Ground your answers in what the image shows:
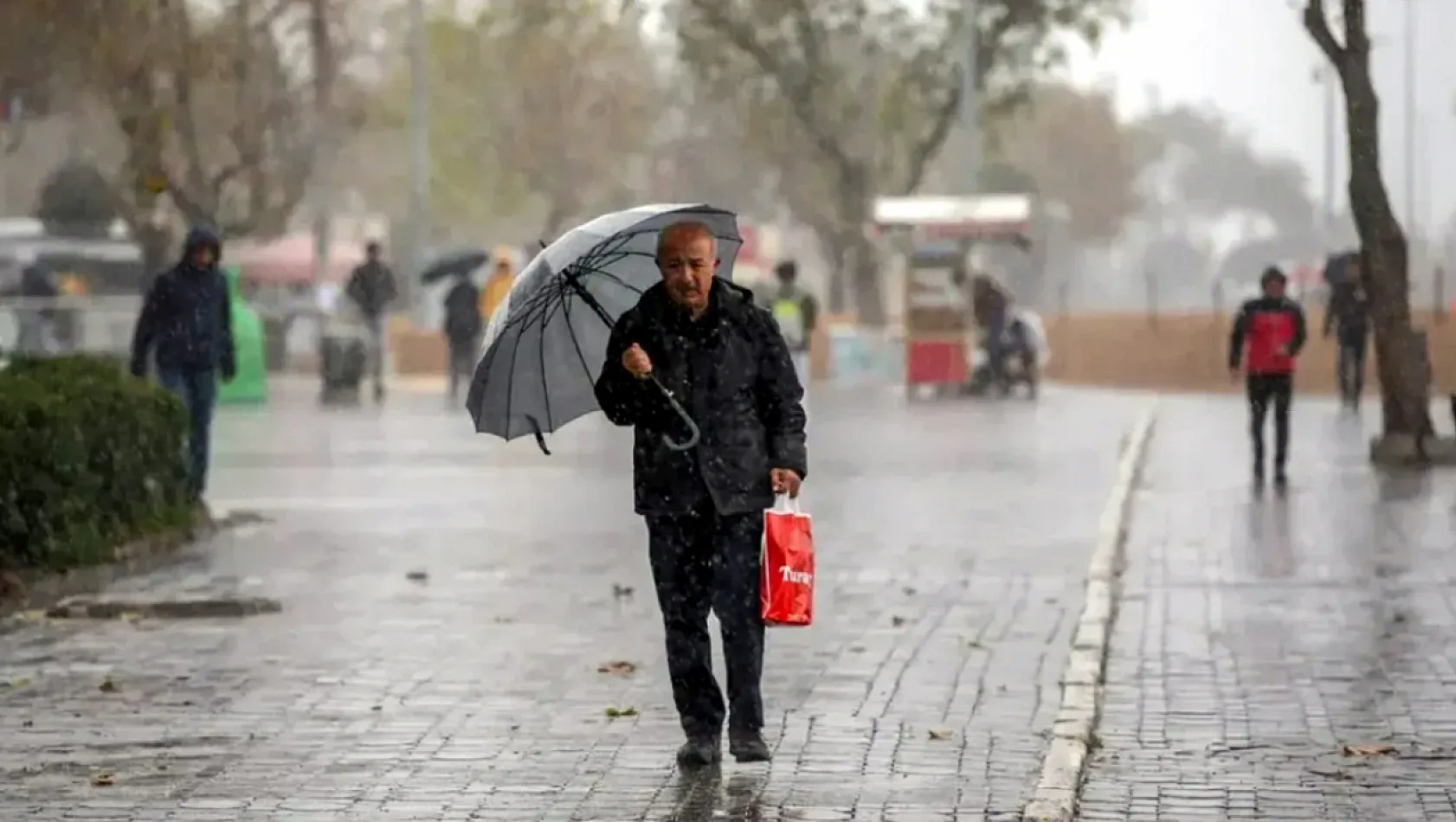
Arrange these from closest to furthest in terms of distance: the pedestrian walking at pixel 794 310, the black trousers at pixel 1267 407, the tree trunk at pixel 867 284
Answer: the black trousers at pixel 1267 407 → the pedestrian walking at pixel 794 310 → the tree trunk at pixel 867 284

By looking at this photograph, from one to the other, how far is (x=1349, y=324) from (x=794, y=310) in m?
5.62

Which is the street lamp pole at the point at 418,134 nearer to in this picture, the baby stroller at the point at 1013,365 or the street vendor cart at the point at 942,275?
the street vendor cart at the point at 942,275

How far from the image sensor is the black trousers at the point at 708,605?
9.28m

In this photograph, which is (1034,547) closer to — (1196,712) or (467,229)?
(1196,712)

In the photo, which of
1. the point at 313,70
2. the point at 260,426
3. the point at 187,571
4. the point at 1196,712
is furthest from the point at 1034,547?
the point at 313,70

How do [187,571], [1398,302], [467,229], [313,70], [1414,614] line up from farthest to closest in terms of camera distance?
[467,229]
[313,70]
[1398,302]
[187,571]
[1414,614]

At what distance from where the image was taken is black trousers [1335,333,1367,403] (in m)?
33.8

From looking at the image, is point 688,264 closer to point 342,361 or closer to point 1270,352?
point 1270,352

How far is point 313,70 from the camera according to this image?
4544 cm

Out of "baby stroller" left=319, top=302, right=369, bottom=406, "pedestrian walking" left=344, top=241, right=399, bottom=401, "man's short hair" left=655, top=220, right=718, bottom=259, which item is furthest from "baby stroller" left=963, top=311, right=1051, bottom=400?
"man's short hair" left=655, top=220, right=718, bottom=259

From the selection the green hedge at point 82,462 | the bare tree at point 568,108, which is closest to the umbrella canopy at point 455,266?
the green hedge at point 82,462

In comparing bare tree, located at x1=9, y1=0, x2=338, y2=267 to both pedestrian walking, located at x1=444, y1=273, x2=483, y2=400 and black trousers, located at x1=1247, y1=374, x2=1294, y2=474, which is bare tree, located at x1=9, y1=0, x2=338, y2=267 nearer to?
pedestrian walking, located at x1=444, y1=273, x2=483, y2=400

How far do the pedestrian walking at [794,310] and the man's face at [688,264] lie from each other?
78.1ft

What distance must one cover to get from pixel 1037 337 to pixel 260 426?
11.9 m
